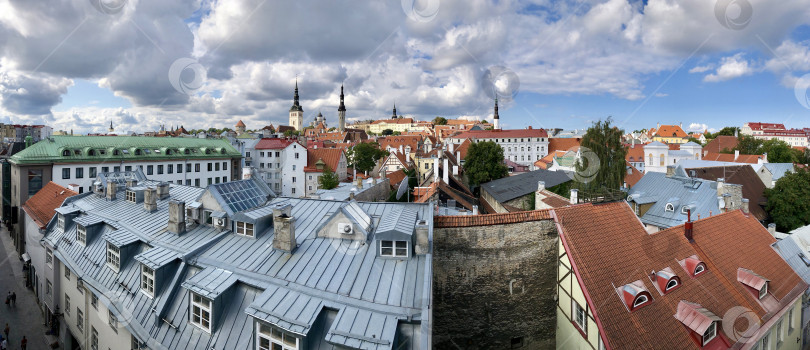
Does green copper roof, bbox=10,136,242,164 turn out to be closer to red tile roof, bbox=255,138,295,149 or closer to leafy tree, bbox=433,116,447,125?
red tile roof, bbox=255,138,295,149

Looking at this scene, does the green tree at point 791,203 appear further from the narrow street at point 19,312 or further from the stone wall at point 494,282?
the narrow street at point 19,312

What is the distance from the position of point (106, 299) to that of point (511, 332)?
11946 millimetres

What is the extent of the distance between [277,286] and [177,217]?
5706 mm

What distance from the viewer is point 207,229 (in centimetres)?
1152

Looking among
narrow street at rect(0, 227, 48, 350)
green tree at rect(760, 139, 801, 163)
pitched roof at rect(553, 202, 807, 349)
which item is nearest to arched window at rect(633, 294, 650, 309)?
pitched roof at rect(553, 202, 807, 349)

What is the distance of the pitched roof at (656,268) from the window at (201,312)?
9.31 m

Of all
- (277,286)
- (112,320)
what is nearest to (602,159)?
(277,286)

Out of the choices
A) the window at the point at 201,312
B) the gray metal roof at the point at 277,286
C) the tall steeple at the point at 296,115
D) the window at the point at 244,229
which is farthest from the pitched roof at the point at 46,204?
the tall steeple at the point at 296,115

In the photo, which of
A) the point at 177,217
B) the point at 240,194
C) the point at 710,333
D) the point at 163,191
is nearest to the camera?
the point at 710,333

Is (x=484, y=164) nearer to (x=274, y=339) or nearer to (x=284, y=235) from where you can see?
(x=284, y=235)

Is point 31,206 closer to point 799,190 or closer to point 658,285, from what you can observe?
point 658,285

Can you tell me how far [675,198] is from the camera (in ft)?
86.6

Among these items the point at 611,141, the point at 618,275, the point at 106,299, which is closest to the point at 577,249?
the point at 618,275

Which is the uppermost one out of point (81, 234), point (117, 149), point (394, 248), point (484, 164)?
point (117, 149)
